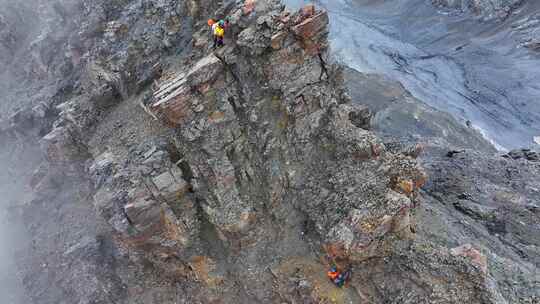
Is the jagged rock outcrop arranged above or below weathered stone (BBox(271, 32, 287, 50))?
below

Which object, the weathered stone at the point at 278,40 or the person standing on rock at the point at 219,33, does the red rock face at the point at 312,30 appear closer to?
the weathered stone at the point at 278,40

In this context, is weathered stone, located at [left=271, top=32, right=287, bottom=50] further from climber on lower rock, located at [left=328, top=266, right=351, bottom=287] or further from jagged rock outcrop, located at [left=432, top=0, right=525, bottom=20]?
jagged rock outcrop, located at [left=432, top=0, right=525, bottom=20]

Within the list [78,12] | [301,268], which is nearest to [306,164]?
[301,268]

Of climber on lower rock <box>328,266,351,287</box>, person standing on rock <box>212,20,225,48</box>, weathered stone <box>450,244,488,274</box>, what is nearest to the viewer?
weathered stone <box>450,244,488,274</box>

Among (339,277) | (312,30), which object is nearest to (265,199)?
(339,277)


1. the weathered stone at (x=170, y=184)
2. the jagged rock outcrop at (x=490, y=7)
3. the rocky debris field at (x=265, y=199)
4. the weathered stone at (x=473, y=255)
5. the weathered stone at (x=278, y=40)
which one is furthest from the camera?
the jagged rock outcrop at (x=490, y=7)

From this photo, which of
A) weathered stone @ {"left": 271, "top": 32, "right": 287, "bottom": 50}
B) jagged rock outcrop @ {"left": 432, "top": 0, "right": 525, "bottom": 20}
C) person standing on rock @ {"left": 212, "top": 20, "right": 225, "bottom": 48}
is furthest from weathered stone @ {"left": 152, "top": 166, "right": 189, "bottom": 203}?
jagged rock outcrop @ {"left": 432, "top": 0, "right": 525, "bottom": 20}

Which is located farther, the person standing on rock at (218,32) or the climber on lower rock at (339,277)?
the person standing on rock at (218,32)

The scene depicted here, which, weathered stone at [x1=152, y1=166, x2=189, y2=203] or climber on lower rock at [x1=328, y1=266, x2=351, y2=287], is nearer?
climber on lower rock at [x1=328, y1=266, x2=351, y2=287]

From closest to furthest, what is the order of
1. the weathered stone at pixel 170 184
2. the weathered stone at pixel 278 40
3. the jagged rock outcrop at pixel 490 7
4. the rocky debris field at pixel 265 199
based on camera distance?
the rocky debris field at pixel 265 199 → the weathered stone at pixel 278 40 → the weathered stone at pixel 170 184 → the jagged rock outcrop at pixel 490 7

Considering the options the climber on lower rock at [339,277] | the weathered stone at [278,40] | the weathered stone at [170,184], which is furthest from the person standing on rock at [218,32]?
the climber on lower rock at [339,277]

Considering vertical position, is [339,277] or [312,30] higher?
[312,30]

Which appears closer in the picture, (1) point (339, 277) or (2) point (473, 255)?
(2) point (473, 255)

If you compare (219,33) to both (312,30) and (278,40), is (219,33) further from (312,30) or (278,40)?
(312,30)
